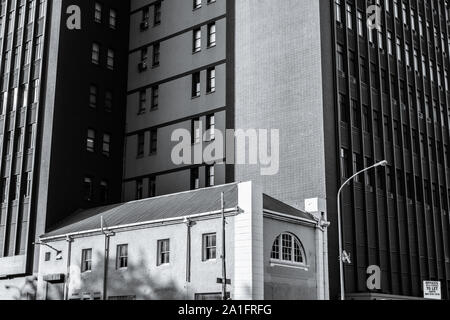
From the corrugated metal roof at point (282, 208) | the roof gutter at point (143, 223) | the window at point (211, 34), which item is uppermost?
the window at point (211, 34)

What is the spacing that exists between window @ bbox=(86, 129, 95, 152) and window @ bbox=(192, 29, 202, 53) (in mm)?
11310

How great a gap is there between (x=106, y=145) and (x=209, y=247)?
20.8m

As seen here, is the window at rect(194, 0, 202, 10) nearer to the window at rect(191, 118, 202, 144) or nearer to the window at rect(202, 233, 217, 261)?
the window at rect(191, 118, 202, 144)

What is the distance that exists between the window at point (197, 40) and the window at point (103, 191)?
45.2 feet

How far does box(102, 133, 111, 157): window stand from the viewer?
53.7 meters

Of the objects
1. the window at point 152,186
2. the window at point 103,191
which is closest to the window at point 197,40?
the window at point 152,186

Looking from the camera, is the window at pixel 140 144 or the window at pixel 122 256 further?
the window at pixel 140 144

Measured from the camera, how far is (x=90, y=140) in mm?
52812

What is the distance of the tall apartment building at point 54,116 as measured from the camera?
4866 centimetres

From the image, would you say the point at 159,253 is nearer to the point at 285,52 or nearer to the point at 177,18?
the point at 285,52

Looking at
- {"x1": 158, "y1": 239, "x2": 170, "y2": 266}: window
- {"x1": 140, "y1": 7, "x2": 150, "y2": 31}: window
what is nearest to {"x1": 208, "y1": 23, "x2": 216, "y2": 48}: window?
{"x1": 140, "y1": 7, "x2": 150, "y2": 31}: window

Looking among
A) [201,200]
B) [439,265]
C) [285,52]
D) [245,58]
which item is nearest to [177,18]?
[245,58]

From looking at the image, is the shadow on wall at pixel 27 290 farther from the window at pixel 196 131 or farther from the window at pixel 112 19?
the window at pixel 112 19

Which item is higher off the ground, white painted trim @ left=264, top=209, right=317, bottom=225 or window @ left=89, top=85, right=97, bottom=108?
window @ left=89, top=85, right=97, bottom=108
